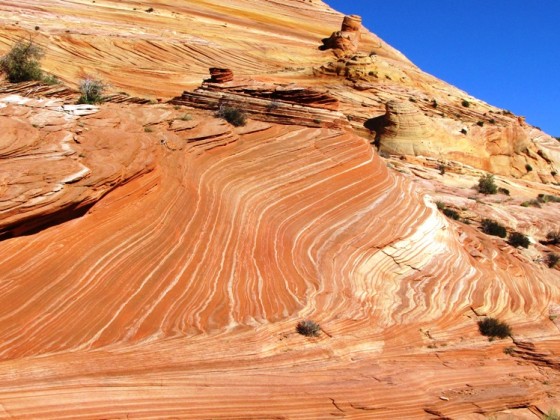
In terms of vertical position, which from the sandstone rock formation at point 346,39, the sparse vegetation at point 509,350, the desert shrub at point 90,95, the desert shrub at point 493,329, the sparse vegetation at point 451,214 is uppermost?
the sandstone rock formation at point 346,39

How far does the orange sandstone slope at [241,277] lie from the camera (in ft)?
25.0

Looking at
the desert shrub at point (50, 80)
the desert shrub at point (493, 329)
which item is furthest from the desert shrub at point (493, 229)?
the desert shrub at point (50, 80)

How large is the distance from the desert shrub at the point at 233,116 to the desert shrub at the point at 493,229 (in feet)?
29.2

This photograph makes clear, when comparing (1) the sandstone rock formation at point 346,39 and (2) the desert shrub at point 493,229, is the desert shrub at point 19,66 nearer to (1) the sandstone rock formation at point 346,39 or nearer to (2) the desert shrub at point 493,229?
(2) the desert shrub at point 493,229

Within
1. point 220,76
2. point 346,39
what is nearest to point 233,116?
point 220,76

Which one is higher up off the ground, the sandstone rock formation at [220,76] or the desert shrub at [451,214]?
the sandstone rock formation at [220,76]

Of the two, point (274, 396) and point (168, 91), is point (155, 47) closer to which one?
point (168, 91)

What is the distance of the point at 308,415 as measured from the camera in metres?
7.90

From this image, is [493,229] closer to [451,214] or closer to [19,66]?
[451,214]

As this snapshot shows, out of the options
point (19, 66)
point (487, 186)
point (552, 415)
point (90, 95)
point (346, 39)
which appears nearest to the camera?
point (552, 415)

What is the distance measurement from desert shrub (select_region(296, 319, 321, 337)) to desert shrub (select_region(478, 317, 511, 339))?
423 cm

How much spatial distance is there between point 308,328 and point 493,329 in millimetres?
4556

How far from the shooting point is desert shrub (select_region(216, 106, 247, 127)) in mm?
Answer: 13891

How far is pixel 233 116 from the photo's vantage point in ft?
45.7
